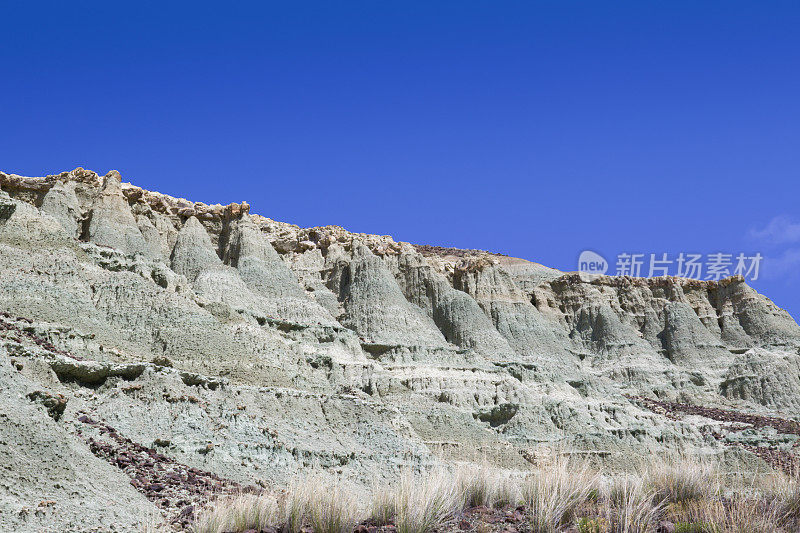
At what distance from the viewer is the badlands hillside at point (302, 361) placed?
59.2 feet

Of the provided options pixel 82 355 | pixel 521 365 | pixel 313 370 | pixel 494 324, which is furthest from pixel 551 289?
pixel 82 355

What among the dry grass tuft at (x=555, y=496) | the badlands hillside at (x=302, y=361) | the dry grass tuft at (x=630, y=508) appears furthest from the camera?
the badlands hillside at (x=302, y=361)

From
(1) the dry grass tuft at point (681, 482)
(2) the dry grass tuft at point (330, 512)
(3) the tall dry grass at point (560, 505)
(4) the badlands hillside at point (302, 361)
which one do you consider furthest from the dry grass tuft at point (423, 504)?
(1) the dry grass tuft at point (681, 482)

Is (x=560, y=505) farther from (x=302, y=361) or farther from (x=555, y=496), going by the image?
(x=302, y=361)

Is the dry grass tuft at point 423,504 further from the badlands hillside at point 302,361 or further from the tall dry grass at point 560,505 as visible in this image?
the badlands hillside at point 302,361

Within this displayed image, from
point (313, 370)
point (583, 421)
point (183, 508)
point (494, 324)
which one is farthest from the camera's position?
point (494, 324)

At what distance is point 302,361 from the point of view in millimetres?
37750

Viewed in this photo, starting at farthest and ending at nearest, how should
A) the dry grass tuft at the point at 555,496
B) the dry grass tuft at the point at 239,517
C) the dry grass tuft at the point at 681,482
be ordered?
the dry grass tuft at the point at 681,482, the dry grass tuft at the point at 239,517, the dry grass tuft at the point at 555,496

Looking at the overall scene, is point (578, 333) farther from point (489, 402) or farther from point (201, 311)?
point (201, 311)

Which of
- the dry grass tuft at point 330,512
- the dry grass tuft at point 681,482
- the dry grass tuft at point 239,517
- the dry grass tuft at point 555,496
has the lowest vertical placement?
the dry grass tuft at point 239,517

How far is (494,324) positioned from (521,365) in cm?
1305

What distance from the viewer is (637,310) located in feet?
248

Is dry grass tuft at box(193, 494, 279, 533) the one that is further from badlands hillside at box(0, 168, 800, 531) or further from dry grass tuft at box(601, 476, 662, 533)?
dry grass tuft at box(601, 476, 662, 533)

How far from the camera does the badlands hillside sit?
18047 mm
